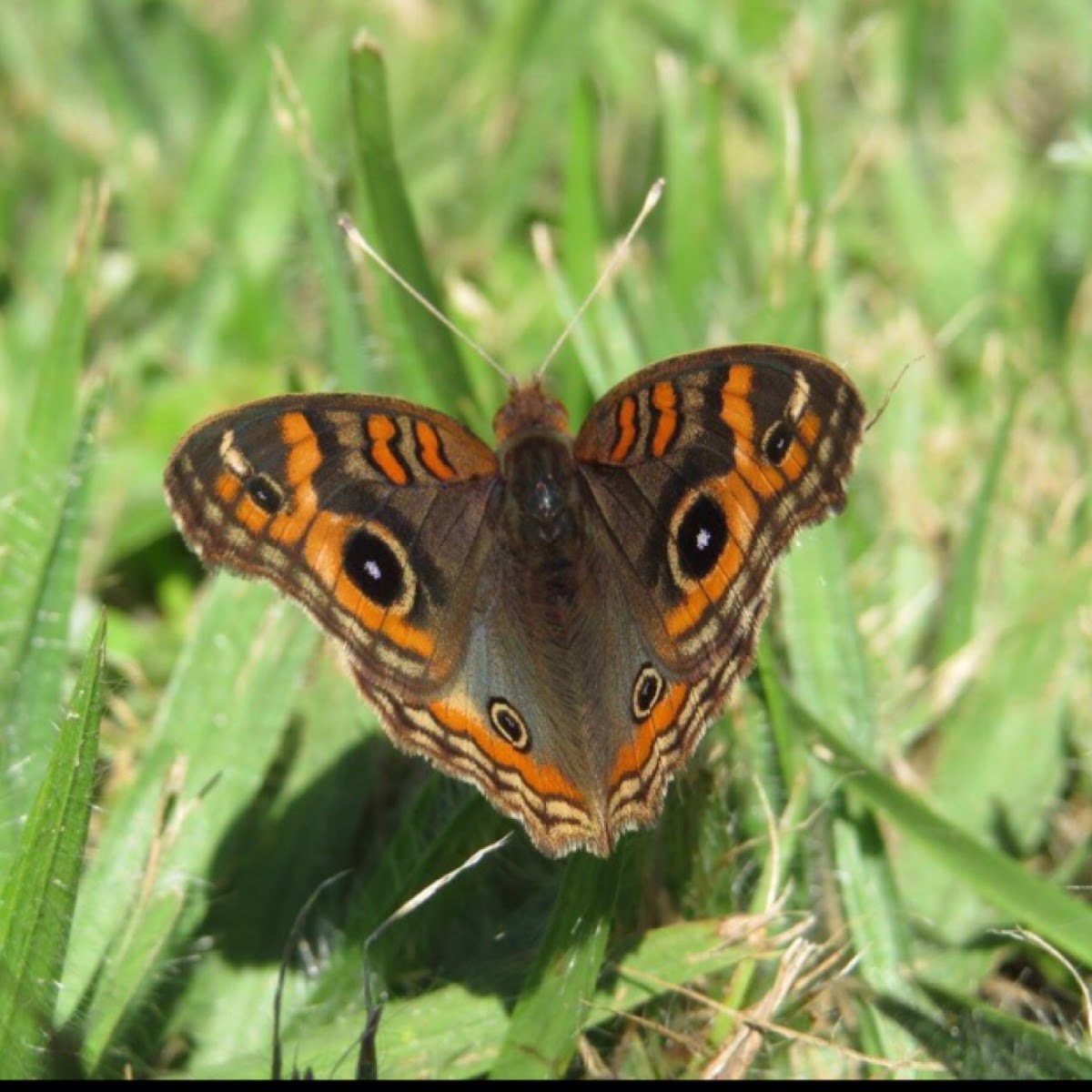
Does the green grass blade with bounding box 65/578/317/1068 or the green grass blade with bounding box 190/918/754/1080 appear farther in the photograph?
the green grass blade with bounding box 65/578/317/1068

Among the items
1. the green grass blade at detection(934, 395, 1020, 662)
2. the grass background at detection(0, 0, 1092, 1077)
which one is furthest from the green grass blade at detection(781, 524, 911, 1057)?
the green grass blade at detection(934, 395, 1020, 662)

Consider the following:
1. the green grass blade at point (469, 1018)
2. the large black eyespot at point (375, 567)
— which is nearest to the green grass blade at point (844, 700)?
the green grass blade at point (469, 1018)

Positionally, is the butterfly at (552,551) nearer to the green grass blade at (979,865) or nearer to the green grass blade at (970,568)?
the green grass blade at (979,865)

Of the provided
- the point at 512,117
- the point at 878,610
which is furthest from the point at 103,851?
the point at 512,117

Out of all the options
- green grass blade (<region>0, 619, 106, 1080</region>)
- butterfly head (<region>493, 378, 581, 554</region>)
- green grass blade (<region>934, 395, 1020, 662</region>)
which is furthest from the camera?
green grass blade (<region>934, 395, 1020, 662</region>)

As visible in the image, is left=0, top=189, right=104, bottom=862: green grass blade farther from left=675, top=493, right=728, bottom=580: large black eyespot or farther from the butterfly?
left=675, top=493, right=728, bottom=580: large black eyespot

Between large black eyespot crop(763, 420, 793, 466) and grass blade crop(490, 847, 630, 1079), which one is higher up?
large black eyespot crop(763, 420, 793, 466)
